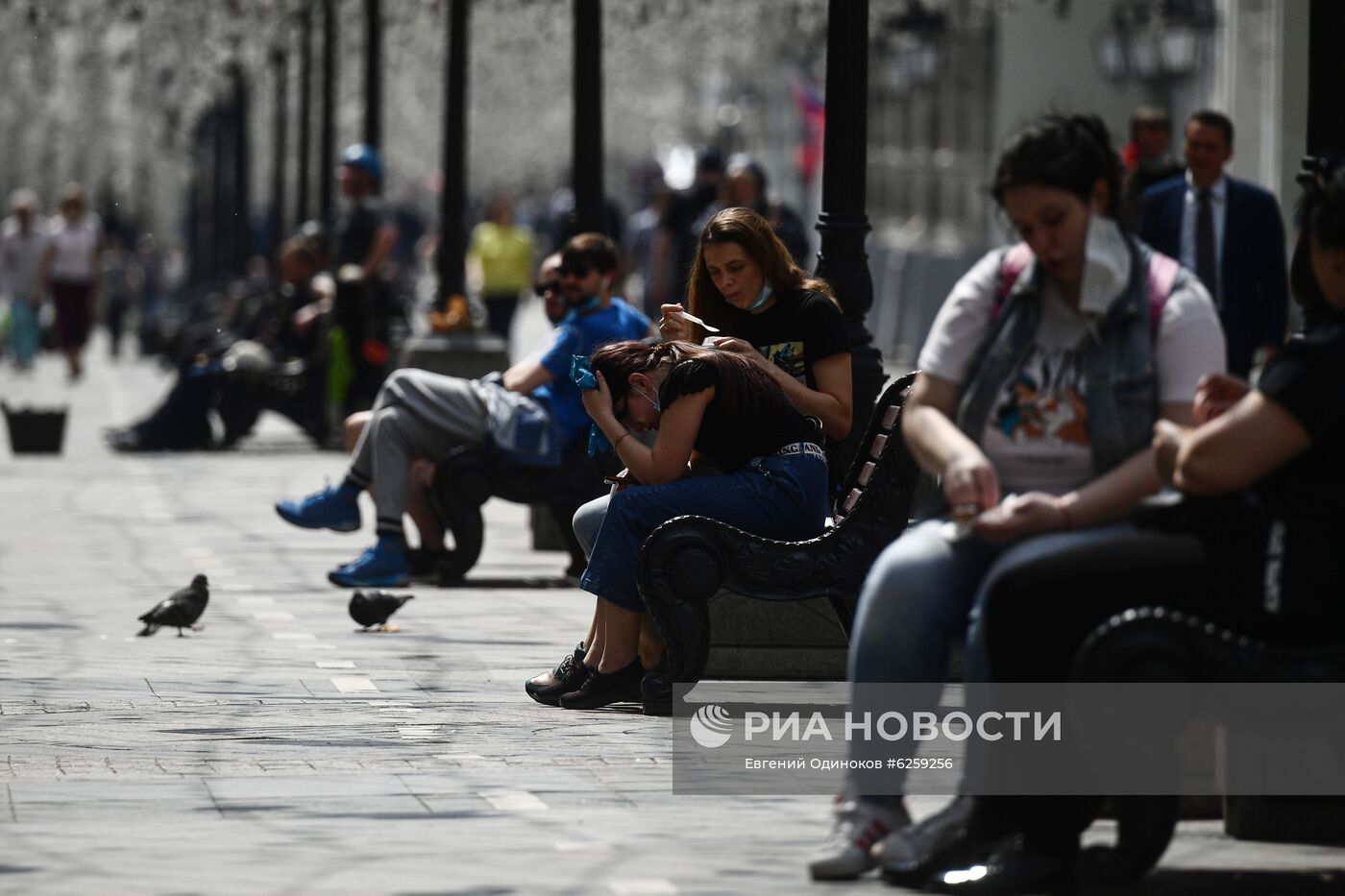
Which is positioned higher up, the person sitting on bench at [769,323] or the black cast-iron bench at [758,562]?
the person sitting on bench at [769,323]

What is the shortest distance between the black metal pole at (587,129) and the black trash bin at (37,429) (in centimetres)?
741

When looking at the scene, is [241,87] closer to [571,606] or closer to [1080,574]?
[571,606]

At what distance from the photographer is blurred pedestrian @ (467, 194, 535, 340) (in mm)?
28391

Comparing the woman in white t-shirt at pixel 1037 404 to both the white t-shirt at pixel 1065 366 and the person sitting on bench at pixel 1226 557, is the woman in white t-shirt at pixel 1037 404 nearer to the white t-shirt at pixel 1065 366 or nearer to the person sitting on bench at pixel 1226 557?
the white t-shirt at pixel 1065 366

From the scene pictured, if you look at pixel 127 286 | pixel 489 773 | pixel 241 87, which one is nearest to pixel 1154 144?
pixel 489 773

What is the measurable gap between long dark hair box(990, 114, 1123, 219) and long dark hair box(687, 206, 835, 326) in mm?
2640

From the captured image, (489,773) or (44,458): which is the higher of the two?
(489,773)

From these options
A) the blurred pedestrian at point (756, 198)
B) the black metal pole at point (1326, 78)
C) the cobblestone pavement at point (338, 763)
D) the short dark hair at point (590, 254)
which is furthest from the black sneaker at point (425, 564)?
the blurred pedestrian at point (756, 198)

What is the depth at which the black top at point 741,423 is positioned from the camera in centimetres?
832

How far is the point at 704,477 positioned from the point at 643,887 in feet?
8.46

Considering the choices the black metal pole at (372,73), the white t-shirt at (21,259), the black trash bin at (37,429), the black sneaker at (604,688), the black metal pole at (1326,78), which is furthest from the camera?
the white t-shirt at (21,259)

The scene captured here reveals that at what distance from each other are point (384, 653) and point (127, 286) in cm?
3207

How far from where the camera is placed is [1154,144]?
13.0 meters

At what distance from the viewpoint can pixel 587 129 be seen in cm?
1412
